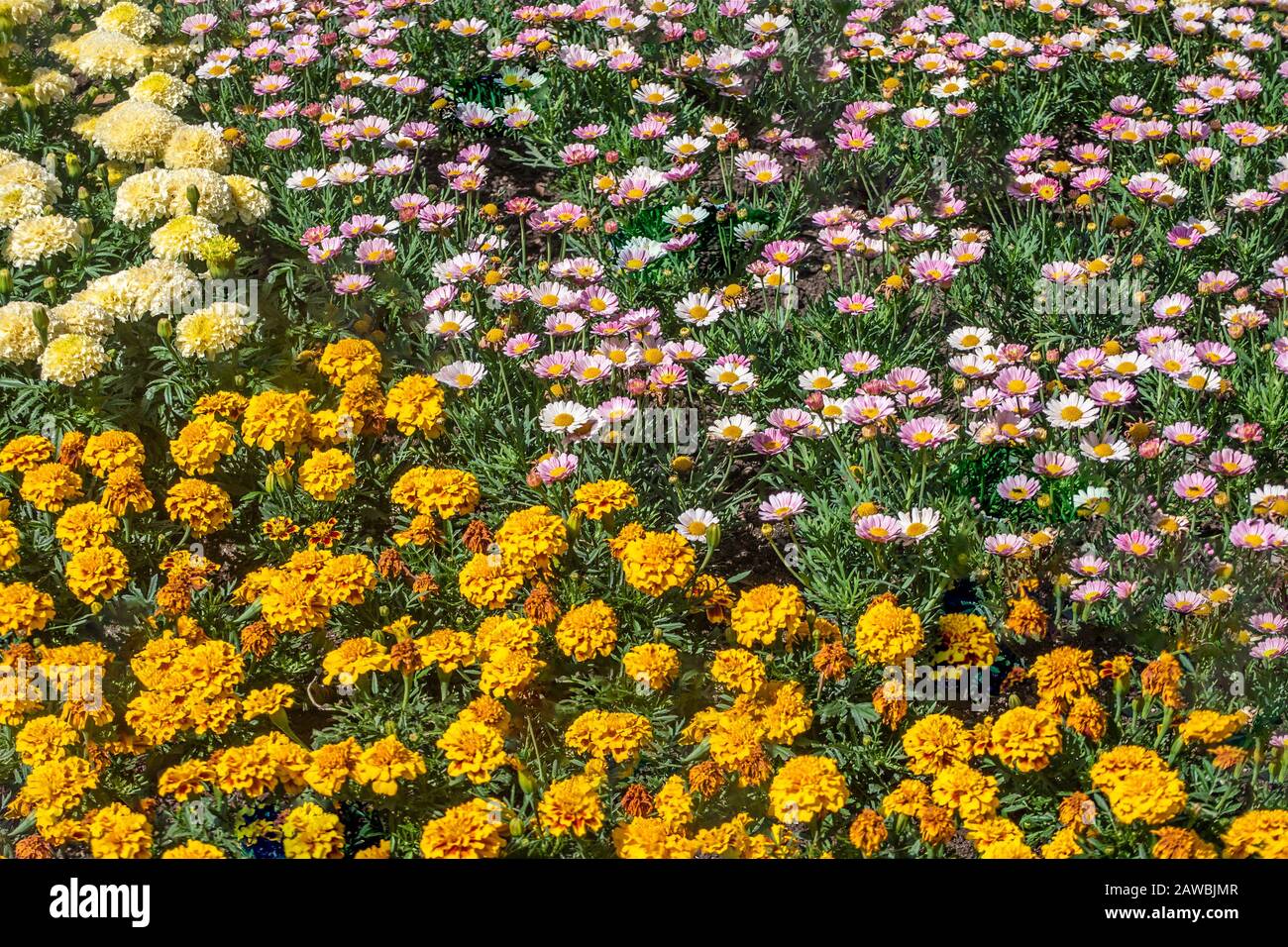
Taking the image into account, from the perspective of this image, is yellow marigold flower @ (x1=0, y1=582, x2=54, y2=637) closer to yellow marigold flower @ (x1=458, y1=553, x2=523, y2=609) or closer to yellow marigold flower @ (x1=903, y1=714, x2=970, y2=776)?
yellow marigold flower @ (x1=458, y1=553, x2=523, y2=609)

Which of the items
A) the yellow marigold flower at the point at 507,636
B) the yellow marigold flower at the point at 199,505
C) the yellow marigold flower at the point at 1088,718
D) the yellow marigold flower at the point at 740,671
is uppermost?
the yellow marigold flower at the point at 199,505

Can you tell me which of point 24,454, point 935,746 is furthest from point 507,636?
point 24,454

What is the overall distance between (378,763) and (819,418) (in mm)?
1701

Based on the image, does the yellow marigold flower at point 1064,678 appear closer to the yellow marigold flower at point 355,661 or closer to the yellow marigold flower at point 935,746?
the yellow marigold flower at point 935,746

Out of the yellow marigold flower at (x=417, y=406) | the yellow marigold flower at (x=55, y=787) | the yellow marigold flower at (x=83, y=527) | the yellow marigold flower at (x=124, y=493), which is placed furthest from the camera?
the yellow marigold flower at (x=417, y=406)

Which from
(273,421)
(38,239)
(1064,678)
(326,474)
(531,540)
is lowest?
(1064,678)

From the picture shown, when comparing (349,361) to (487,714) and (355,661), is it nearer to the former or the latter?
(355,661)

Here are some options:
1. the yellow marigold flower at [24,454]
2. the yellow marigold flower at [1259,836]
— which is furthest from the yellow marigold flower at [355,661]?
the yellow marigold flower at [1259,836]

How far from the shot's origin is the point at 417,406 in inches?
176

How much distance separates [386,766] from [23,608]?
3.76 feet

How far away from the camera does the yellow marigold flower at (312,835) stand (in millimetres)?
3355

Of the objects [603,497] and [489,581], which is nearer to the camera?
[489,581]

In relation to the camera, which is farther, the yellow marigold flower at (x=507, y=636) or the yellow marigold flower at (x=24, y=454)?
the yellow marigold flower at (x=24, y=454)

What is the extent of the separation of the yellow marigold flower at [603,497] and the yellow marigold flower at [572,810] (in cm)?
92
